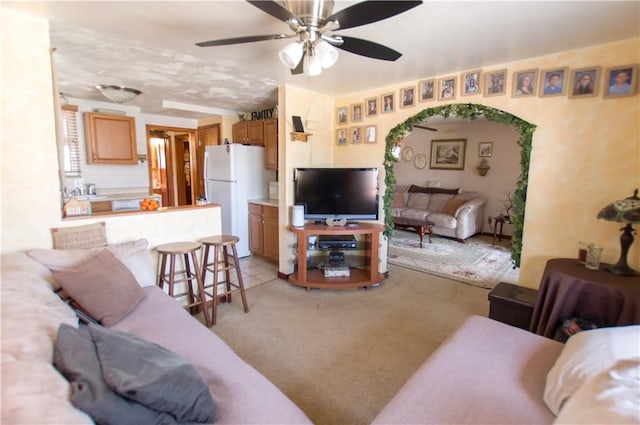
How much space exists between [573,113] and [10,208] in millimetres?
4125

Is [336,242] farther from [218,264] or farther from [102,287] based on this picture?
[102,287]

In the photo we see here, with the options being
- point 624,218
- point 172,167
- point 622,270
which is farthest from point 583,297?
point 172,167

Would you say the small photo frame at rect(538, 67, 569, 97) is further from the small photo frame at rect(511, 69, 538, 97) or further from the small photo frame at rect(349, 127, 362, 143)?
the small photo frame at rect(349, 127, 362, 143)

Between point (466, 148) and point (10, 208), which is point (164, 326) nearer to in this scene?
point (10, 208)

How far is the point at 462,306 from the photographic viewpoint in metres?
3.21

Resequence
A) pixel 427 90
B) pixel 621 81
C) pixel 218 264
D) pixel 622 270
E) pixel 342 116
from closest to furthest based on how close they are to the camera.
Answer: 1. pixel 622 270
2. pixel 621 81
3. pixel 218 264
4. pixel 427 90
5. pixel 342 116

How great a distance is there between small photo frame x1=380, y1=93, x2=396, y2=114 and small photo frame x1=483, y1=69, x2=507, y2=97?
38.2 inches

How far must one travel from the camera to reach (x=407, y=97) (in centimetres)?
343

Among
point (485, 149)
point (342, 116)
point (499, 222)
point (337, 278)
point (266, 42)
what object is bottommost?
point (337, 278)

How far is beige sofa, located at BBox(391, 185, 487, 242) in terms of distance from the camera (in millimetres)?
5707

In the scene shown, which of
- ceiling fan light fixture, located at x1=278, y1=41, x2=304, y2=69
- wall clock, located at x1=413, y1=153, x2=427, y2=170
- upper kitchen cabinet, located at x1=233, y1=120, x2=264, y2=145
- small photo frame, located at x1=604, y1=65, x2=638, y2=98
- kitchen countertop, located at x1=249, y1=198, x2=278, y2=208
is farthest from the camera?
wall clock, located at x1=413, y1=153, x2=427, y2=170

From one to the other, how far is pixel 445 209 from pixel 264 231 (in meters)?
3.67

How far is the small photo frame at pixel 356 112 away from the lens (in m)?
3.89

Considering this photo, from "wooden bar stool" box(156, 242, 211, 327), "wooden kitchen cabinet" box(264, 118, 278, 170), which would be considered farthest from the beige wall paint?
"wooden kitchen cabinet" box(264, 118, 278, 170)
